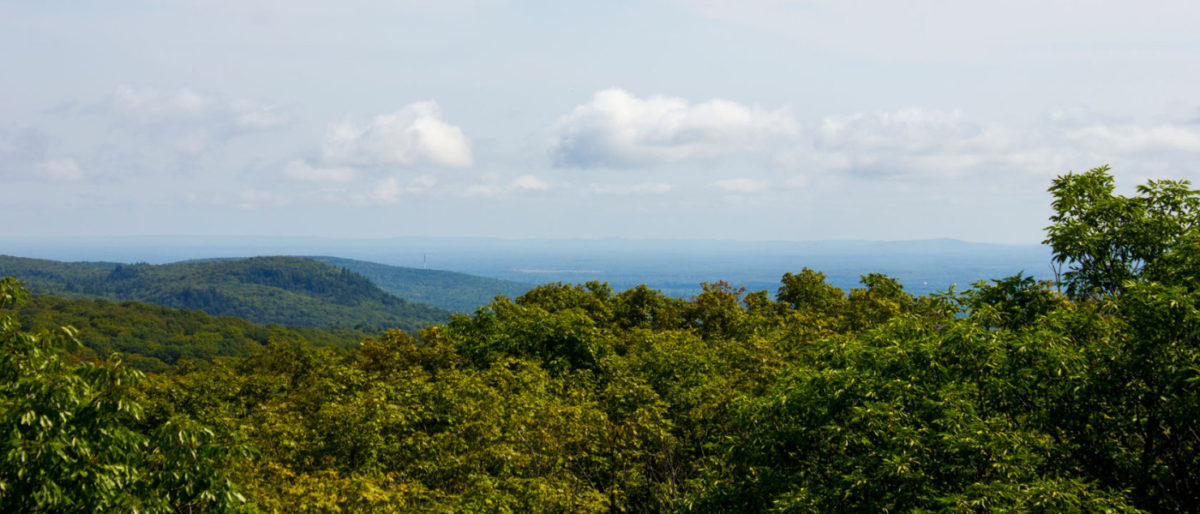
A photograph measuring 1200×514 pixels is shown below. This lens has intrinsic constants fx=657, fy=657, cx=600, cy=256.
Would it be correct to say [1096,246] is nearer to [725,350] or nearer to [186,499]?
[725,350]

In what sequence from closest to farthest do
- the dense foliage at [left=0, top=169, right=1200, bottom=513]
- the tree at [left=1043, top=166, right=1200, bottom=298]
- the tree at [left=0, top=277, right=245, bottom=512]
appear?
the tree at [left=0, top=277, right=245, bottom=512]
the dense foliage at [left=0, top=169, right=1200, bottom=513]
the tree at [left=1043, top=166, right=1200, bottom=298]

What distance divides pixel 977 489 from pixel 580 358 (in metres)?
21.8

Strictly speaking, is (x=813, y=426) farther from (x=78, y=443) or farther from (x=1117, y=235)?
(x=78, y=443)

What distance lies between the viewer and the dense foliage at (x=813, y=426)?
9414 millimetres

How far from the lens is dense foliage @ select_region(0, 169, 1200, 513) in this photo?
941 centimetres

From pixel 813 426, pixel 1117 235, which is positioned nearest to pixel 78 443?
pixel 813 426

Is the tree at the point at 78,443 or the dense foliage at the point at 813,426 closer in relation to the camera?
the tree at the point at 78,443

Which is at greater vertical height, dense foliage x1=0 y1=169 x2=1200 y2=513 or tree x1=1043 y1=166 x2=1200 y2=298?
tree x1=1043 y1=166 x2=1200 y2=298

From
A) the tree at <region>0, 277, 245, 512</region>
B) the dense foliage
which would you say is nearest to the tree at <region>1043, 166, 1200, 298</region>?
the dense foliage

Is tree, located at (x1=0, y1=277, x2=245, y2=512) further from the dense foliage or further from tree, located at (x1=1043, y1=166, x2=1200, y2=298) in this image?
tree, located at (x1=1043, y1=166, x2=1200, y2=298)

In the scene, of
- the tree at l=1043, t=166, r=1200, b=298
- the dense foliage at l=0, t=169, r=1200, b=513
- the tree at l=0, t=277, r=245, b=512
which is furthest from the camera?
→ the tree at l=1043, t=166, r=1200, b=298

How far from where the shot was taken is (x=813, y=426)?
12.4 metres

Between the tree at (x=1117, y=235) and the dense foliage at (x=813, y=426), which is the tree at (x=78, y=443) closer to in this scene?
the dense foliage at (x=813, y=426)

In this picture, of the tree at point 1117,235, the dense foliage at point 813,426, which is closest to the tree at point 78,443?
the dense foliage at point 813,426
